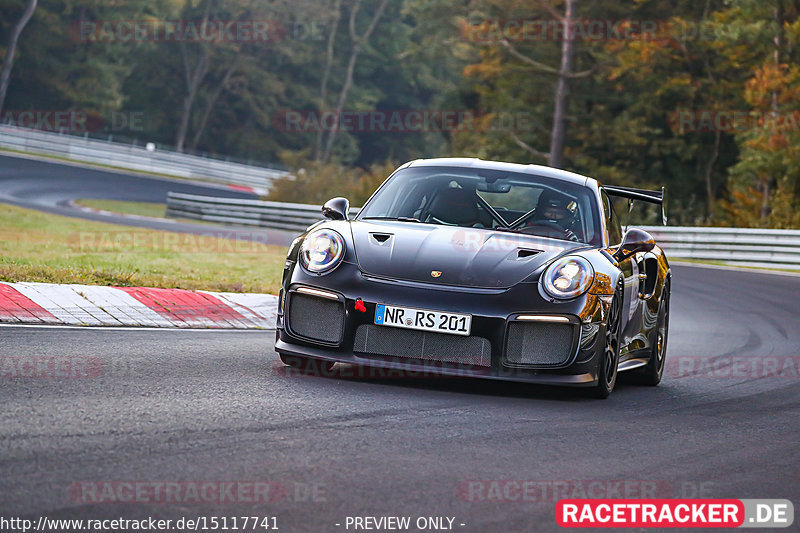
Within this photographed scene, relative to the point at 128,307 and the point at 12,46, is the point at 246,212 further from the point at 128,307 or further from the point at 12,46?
the point at 12,46

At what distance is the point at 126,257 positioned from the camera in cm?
1577

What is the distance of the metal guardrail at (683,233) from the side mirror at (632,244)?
1684 cm

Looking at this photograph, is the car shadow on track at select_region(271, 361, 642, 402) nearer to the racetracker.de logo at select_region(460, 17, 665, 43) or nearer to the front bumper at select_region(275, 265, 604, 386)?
the front bumper at select_region(275, 265, 604, 386)

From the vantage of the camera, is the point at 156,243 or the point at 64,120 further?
the point at 64,120

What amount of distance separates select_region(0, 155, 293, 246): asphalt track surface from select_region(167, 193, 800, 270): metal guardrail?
0.90 meters

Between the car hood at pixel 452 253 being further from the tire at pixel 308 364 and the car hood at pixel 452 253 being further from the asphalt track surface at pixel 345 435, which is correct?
the tire at pixel 308 364

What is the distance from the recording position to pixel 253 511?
4.00 m

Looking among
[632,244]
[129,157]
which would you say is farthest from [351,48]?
[632,244]

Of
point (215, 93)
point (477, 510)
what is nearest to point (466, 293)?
point (477, 510)

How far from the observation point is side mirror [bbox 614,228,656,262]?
7910 millimetres

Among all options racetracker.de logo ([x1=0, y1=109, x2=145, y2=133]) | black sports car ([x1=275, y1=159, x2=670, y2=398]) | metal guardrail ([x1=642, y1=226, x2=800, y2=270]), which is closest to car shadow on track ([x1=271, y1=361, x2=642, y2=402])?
black sports car ([x1=275, y1=159, x2=670, y2=398])

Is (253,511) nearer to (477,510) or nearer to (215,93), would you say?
(477,510)

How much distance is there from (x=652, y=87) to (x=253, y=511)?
135ft

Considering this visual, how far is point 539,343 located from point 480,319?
366mm
